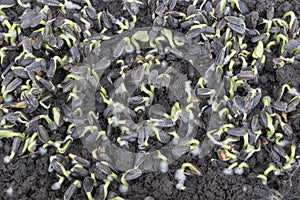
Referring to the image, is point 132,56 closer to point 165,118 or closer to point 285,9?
point 165,118

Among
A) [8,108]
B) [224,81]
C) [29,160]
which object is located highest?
[224,81]

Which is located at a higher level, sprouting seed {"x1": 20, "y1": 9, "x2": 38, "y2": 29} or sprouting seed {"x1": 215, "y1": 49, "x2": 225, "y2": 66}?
sprouting seed {"x1": 20, "y1": 9, "x2": 38, "y2": 29}

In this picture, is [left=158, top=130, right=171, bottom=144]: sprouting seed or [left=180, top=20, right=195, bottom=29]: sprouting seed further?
[left=180, top=20, right=195, bottom=29]: sprouting seed

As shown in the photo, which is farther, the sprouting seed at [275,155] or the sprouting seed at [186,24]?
the sprouting seed at [186,24]

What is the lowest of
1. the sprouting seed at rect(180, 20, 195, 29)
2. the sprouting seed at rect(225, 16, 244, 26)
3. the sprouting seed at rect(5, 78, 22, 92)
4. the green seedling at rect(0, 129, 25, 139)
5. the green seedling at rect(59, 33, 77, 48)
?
the green seedling at rect(0, 129, 25, 139)

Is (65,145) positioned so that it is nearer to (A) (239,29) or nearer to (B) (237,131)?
(B) (237,131)

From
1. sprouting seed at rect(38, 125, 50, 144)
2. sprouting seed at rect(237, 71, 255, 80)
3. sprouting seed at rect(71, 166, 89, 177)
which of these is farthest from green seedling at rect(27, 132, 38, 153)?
sprouting seed at rect(237, 71, 255, 80)

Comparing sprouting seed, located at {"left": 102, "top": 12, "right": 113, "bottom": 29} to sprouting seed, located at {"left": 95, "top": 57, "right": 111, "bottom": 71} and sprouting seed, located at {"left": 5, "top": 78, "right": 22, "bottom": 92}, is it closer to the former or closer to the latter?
sprouting seed, located at {"left": 95, "top": 57, "right": 111, "bottom": 71}

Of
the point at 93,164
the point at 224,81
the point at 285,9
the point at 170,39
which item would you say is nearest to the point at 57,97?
the point at 93,164

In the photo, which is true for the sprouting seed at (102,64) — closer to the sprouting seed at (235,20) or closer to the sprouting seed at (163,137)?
the sprouting seed at (163,137)

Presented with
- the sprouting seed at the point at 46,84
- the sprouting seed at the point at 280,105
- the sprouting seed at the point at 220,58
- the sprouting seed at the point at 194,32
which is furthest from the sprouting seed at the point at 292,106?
the sprouting seed at the point at 46,84

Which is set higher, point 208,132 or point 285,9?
point 285,9
